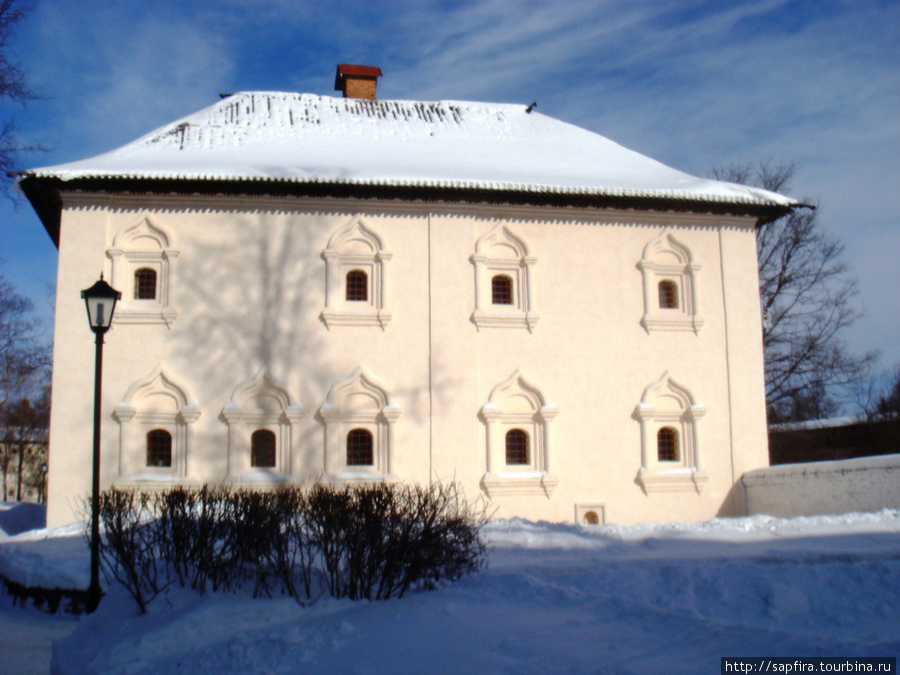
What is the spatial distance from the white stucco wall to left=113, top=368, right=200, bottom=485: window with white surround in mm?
84

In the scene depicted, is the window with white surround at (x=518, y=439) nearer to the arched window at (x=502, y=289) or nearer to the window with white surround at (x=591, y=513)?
the window with white surround at (x=591, y=513)

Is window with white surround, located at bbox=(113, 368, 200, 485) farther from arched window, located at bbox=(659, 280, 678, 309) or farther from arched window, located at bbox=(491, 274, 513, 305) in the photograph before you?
arched window, located at bbox=(659, 280, 678, 309)

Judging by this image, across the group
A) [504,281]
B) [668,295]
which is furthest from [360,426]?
[668,295]

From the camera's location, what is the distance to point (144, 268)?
14.6 metres

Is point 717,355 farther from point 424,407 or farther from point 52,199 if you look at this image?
point 52,199

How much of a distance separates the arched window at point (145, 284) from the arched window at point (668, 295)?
9.78 m

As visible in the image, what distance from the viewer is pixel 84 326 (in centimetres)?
1406

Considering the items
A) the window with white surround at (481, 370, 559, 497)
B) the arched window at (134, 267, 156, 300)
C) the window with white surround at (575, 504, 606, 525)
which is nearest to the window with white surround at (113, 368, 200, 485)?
the arched window at (134, 267, 156, 300)

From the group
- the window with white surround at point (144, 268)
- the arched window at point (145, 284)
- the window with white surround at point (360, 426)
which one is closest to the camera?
the window with white surround at point (360, 426)

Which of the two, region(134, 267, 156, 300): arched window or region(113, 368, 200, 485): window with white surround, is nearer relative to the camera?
Result: region(113, 368, 200, 485): window with white surround

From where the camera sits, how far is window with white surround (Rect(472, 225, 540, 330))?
1509 cm

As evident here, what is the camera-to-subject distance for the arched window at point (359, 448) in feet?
47.7

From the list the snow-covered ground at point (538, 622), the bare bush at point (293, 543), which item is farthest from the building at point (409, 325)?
the bare bush at point (293, 543)

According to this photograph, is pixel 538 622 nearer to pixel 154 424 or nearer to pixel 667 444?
pixel 154 424
